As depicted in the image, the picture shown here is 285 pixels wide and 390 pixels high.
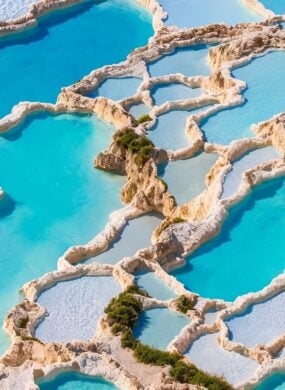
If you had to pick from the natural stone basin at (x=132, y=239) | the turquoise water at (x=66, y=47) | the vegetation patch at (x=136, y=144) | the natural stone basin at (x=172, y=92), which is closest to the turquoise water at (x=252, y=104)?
the natural stone basin at (x=172, y=92)

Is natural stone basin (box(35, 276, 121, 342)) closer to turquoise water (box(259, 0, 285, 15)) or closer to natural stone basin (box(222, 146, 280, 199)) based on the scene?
natural stone basin (box(222, 146, 280, 199))

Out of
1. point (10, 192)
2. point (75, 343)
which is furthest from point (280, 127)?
point (75, 343)

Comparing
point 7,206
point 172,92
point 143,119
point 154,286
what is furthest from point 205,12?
point 154,286

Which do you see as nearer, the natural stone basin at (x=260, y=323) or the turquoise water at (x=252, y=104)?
the natural stone basin at (x=260, y=323)

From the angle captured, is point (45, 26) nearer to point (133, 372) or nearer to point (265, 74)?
point (265, 74)

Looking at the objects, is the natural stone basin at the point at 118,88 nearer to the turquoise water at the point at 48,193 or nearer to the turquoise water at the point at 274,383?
the turquoise water at the point at 48,193

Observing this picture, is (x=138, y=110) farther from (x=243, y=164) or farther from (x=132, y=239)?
(x=132, y=239)
